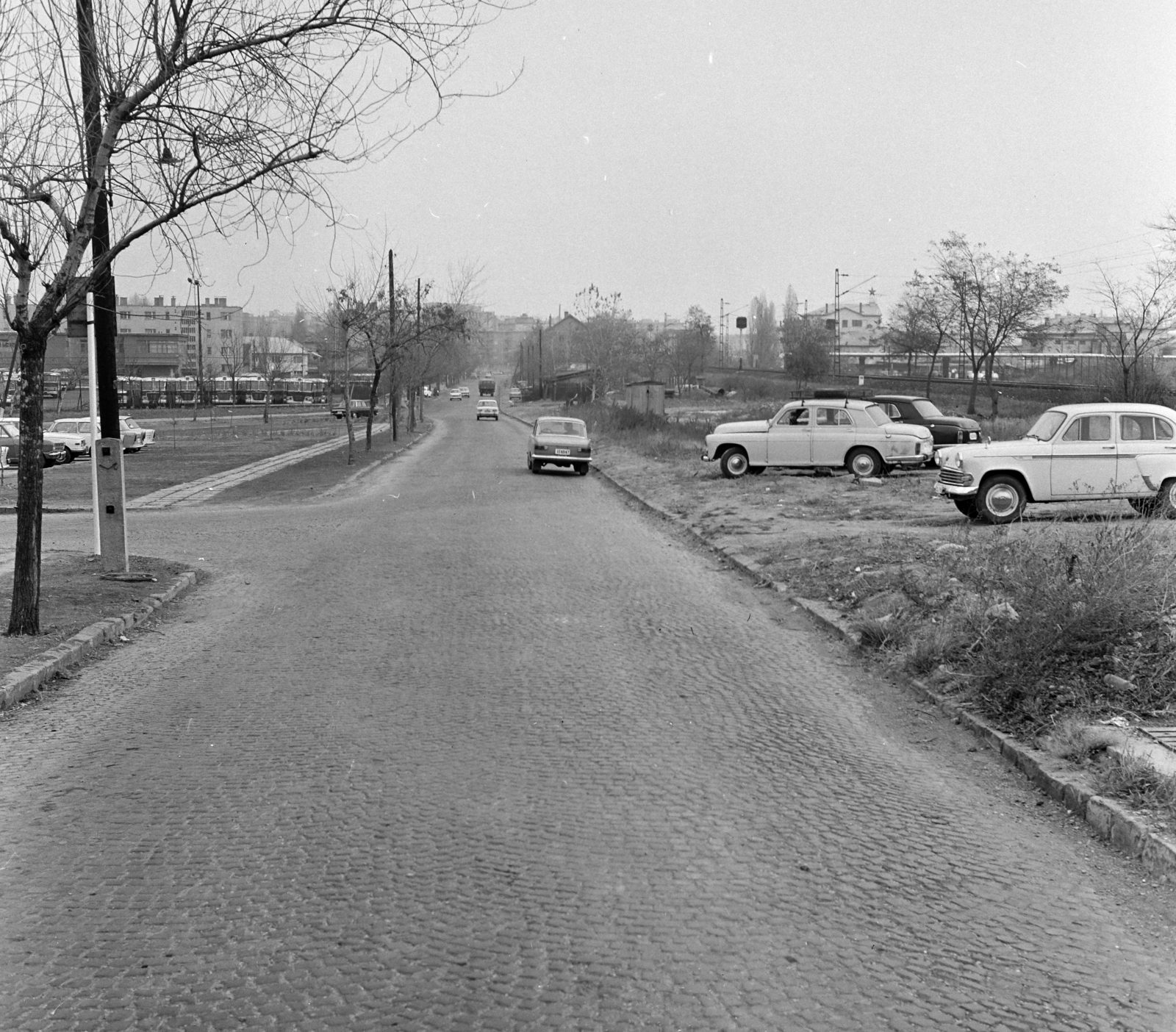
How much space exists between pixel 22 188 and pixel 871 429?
1859cm

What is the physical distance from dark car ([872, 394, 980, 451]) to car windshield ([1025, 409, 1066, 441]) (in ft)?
33.9

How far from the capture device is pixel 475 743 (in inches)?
247

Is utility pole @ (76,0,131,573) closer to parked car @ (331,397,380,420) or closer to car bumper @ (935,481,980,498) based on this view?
car bumper @ (935,481,980,498)

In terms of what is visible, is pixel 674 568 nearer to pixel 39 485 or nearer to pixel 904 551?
pixel 904 551

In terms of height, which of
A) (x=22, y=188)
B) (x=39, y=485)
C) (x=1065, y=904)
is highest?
(x=22, y=188)

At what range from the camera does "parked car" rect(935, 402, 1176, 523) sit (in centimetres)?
1558

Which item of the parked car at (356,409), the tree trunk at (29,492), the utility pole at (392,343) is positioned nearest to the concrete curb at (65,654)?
the tree trunk at (29,492)

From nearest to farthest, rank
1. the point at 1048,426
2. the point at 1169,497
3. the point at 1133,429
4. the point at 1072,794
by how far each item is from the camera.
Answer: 1. the point at 1072,794
2. the point at 1169,497
3. the point at 1133,429
4. the point at 1048,426

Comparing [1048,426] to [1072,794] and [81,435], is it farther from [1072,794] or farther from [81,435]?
[81,435]

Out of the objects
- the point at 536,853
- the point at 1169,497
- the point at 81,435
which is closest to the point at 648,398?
the point at 81,435

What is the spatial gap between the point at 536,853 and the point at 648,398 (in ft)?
138

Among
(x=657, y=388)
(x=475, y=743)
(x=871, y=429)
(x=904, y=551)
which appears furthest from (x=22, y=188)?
(x=657, y=388)

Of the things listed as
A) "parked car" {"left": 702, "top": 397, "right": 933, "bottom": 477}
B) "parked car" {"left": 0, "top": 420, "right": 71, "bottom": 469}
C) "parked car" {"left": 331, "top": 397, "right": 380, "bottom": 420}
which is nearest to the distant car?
"parked car" {"left": 0, "top": 420, "right": 71, "bottom": 469}

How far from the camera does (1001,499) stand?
15828mm
